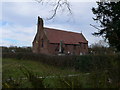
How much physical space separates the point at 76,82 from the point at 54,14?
14.8 ft

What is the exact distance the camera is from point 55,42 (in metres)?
41.1

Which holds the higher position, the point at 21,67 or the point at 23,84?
the point at 21,67

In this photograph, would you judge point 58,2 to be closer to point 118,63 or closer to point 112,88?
point 118,63

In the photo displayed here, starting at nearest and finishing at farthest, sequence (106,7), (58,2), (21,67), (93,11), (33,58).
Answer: (21,67) < (58,2) < (106,7) < (93,11) < (33,58)

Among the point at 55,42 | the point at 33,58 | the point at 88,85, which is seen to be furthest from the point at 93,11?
the point at 55,42

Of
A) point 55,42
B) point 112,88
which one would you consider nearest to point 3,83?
point 112,88

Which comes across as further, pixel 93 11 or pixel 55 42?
pixel 55 42

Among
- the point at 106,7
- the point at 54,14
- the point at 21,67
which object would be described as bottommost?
the point at 21,67

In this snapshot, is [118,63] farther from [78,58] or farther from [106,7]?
[78,58]

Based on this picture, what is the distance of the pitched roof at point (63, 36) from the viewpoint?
41612 millimetres

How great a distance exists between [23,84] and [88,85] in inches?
49.2

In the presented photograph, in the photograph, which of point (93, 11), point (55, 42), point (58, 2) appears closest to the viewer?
point (58, 2)

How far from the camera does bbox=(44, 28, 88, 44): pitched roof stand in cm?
4161

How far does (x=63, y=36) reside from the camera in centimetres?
4466
